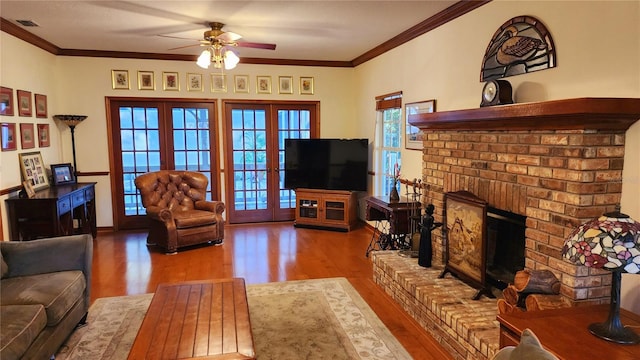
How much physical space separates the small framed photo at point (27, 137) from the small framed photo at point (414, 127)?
432 cm

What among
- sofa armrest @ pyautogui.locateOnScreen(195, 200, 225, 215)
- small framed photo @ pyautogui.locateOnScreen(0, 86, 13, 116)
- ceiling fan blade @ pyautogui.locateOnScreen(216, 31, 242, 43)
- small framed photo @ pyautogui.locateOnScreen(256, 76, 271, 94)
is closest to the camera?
ceiling fan blade @ pyautogui.locateOnScreen(216, 31, 242, 43)

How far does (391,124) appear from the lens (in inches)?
220

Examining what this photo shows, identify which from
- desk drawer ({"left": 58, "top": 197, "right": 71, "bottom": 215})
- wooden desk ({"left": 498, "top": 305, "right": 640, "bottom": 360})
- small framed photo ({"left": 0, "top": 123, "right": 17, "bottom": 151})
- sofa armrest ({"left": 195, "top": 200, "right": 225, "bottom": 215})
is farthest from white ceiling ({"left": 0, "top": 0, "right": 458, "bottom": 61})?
wooden desk ({"left": 498, "top": 305, "right": 640, "bottom": 360})

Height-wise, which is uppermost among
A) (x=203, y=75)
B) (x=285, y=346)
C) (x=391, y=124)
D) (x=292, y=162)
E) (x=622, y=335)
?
(x=203, y=75)

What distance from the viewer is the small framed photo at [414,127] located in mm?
4371

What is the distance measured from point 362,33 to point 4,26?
3.75 meters

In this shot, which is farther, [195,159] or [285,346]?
[195,159]

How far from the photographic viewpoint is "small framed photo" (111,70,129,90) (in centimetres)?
597

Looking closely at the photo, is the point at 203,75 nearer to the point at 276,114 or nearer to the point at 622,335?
the point at 276,114

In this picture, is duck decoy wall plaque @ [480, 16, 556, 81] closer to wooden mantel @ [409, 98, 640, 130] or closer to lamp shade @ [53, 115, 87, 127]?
wooden mantel @ [409, 98, 640, 130]

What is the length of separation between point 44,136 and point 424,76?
4.74 metres

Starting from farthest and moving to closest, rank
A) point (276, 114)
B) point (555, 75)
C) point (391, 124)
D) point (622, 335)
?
point (276, 114) → point (391, 124) → point (555, 75) → point (622, 335)

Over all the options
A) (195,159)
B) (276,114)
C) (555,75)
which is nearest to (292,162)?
(276,114)

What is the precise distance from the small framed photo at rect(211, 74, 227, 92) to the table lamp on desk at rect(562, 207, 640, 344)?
17.9ft
